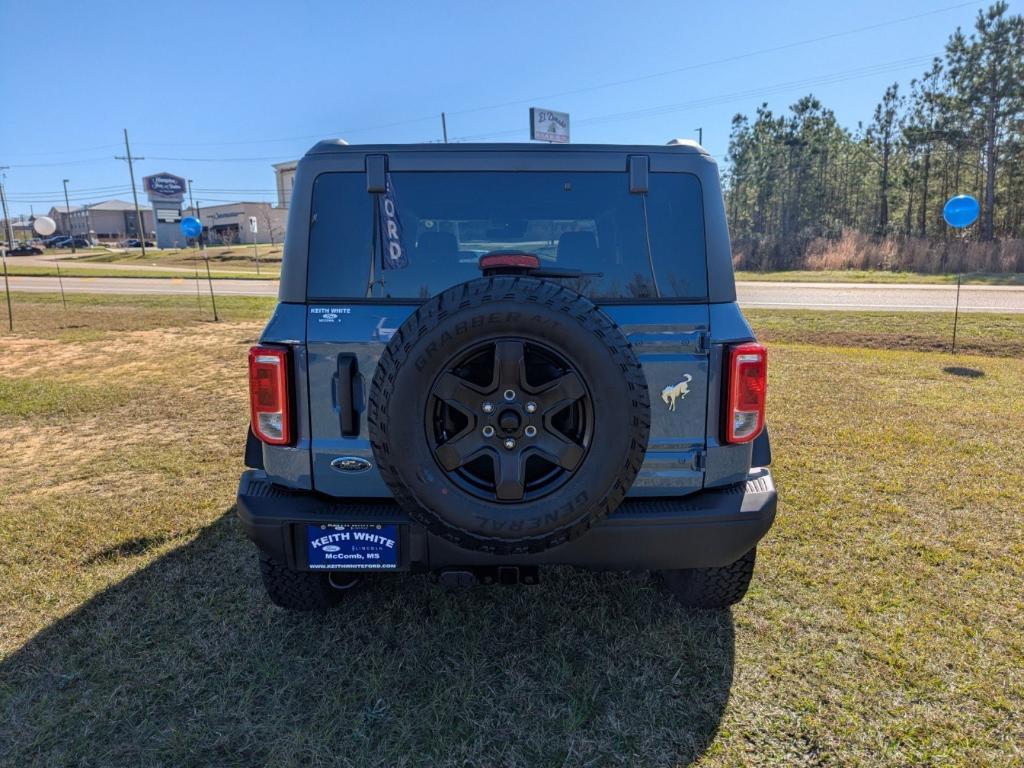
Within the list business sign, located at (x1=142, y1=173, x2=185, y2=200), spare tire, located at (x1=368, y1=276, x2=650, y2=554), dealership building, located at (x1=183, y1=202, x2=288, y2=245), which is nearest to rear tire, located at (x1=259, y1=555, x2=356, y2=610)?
spare tire, located at (x1=368, y1=276, x2=650, y2=554)

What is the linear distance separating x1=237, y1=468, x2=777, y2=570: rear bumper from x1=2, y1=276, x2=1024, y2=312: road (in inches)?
576

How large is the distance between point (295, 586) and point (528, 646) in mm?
1046

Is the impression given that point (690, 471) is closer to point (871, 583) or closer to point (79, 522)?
point (871, 583)

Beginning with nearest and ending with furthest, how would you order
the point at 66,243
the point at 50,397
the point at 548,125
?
1. the point at 50,397
2. the point at 548,125
3. the point at 66,243

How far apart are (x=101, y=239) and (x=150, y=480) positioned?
4644 inches

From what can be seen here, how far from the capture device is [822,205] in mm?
49625

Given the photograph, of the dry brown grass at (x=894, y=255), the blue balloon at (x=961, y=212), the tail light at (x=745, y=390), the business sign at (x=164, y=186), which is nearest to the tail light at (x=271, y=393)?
the tail light at (x=745, y=390)

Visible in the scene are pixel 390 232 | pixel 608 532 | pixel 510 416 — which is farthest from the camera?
pixel 390 232

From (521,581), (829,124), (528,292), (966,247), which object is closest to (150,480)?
(521,581)

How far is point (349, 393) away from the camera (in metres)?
2.28

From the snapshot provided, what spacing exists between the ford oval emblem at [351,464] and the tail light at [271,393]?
20 cm

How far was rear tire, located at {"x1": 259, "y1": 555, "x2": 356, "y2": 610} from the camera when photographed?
9.09ft

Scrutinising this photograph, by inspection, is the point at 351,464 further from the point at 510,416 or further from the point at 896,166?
the point at 896,166

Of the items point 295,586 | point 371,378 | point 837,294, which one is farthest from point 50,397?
point 837,294
